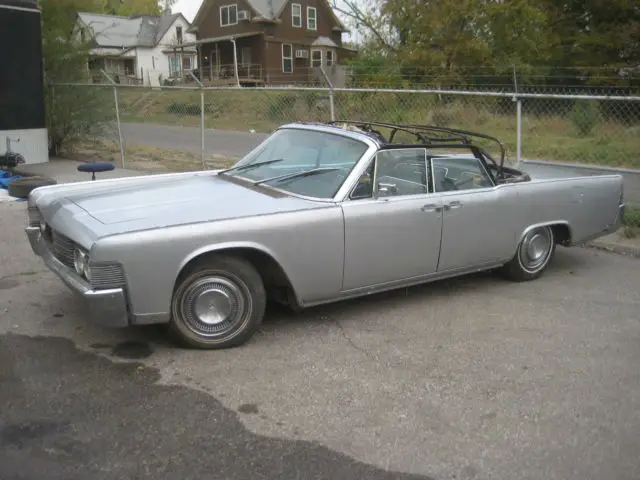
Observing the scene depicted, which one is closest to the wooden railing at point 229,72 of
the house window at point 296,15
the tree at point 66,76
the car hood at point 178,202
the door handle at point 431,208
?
the house window at point 296,15

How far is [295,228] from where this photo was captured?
14.7ft

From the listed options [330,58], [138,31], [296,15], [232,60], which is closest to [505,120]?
[296,15]

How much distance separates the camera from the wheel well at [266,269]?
13.9ft

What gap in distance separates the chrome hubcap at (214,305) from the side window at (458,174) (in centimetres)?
189

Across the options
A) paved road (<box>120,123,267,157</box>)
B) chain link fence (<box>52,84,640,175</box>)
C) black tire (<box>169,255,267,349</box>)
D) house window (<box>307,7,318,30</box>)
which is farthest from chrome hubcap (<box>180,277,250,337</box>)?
house window (<box>307,7,318,30</box>)

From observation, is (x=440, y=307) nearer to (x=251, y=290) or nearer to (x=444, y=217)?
(x=444, y=217)

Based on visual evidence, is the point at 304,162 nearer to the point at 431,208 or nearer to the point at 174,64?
the point at 431,208

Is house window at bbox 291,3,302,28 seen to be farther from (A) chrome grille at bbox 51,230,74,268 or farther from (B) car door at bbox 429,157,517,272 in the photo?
(A) chrome grille at bbox 51,230,74,268

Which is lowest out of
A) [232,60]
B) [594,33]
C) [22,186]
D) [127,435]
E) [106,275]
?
[127,435]

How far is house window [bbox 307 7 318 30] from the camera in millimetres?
46219

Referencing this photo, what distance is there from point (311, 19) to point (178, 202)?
4436cm

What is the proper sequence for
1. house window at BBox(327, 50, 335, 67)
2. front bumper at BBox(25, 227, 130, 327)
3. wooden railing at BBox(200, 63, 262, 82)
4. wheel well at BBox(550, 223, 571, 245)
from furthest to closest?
house window at BBox(327, 50, 335, 67), wooden railing at BBox(200, 63, 262, 82), wheel well at BBox(550, 223, 571, 245), front bumper at BBox(25, 227, 130, 327)

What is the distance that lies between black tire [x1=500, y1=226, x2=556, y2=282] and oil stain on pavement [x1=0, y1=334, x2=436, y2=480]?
3.29 m

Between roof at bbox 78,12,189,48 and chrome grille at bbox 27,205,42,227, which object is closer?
chrome grille at bbox 27,205,42,227
